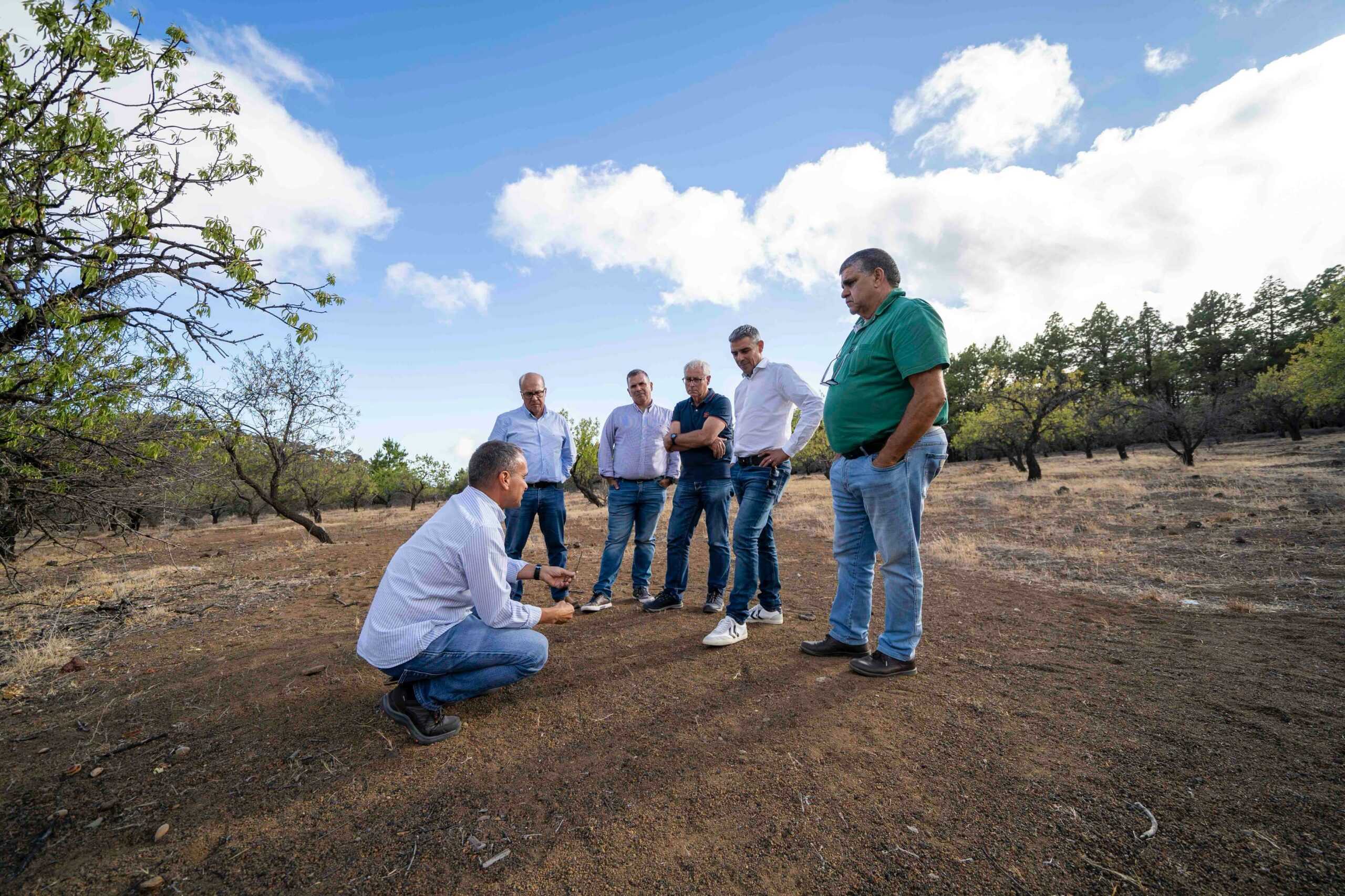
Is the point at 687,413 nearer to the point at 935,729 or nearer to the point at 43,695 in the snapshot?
the point at 935,729

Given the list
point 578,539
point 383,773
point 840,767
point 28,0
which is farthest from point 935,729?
point 578,539

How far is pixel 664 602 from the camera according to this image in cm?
509

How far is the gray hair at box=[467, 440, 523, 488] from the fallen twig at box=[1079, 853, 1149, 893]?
116 inches

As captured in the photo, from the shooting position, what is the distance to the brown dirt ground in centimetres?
188

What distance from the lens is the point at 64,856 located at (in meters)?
2.04

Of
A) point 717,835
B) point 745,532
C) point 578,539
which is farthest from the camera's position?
point 578,539

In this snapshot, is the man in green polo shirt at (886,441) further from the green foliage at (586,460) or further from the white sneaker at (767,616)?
the green foliage at (586,460)

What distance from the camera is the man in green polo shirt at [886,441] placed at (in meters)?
3.08

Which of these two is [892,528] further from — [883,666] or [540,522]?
[540,522]

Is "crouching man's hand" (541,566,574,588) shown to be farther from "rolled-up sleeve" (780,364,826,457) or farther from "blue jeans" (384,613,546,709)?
"rolled-up sleeve" (780,364,826,457)

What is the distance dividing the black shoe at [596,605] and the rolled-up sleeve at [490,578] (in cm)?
229

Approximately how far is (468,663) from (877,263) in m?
3.41

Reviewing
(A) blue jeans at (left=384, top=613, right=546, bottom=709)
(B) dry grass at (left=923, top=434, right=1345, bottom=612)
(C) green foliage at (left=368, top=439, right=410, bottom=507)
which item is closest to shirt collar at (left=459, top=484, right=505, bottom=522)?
(A) blue jeans at (left=384, top=613, right=546, bottom=709)

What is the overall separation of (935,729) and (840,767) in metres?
0.65
